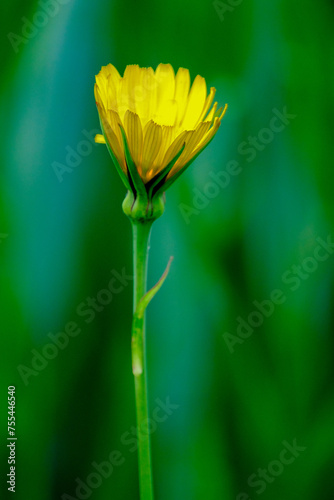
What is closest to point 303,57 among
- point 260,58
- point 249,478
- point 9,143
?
point 260,58

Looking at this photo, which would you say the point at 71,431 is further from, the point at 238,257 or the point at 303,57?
the point at 303,57
